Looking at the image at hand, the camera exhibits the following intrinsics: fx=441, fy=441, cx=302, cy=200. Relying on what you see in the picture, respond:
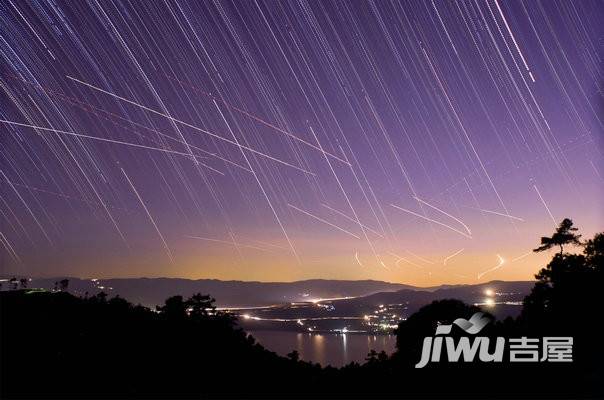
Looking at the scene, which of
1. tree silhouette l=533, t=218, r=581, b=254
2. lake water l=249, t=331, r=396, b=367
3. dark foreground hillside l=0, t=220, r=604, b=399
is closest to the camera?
dark foreground hillside l=0, t=220, r=604, b=399

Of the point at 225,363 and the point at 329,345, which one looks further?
the point at 329,345

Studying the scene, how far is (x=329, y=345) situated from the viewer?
105062mm

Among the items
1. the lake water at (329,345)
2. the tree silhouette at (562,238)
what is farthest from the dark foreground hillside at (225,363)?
the lake water at (329,345)

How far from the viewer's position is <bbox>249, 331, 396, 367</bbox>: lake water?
278 feet

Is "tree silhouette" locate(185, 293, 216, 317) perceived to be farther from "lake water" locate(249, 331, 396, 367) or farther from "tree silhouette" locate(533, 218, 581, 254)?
"lake water" locate(249, 331, 396, 367)

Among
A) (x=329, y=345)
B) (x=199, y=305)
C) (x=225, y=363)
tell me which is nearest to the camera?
(x=225, y=363)

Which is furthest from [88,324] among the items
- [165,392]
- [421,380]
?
[421,380]

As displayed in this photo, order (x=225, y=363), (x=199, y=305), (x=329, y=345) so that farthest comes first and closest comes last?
(x=329, y=345) < (x=199, y=305) < (x=225, y=363)

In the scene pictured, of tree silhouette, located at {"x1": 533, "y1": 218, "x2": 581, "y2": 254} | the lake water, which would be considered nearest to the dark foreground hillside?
tree silhouette, located at {"x1": 533, "y1": 218, "x2": 581, "y2": 254}

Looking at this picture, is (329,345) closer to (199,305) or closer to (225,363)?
(199,305)

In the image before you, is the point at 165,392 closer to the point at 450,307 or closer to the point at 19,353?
the point at 19,353

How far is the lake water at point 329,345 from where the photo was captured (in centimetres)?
8481

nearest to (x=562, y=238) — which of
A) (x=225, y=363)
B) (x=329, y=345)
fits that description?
(x=225, y=363)

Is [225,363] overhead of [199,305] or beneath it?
beneath
